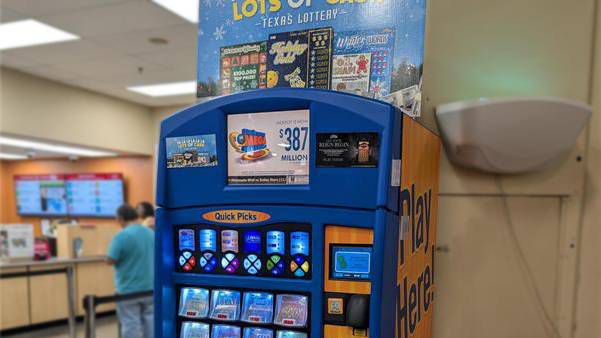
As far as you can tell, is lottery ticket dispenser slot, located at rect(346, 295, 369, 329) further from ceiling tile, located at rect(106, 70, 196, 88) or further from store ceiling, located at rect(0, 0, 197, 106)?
ceiling tile, located at rect(106, 70, 196, 88)

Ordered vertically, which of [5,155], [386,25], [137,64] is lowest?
[5,155]

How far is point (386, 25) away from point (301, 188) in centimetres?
66

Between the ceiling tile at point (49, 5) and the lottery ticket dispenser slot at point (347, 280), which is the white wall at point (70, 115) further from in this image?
the lottery ticket dispenser slot at point (347, 280)

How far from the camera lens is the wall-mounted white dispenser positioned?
1280mm

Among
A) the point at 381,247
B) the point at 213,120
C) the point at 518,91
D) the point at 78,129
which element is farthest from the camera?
the point at 78,129

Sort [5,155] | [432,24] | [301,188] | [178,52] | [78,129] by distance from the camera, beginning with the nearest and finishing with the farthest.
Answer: [301,188] < [432,24] < [178,52] < [78,129] < [5,155]

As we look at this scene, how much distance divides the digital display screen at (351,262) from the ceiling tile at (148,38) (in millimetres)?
3829

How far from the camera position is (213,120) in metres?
1.33

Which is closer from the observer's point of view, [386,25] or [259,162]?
[259,162]

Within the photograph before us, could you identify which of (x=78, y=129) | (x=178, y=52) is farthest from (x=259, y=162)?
(x=78, y=129)

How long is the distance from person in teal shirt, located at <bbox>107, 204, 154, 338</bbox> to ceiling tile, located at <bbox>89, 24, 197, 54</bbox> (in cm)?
204

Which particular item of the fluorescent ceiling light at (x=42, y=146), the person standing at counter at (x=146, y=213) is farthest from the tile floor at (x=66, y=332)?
the fluorescent ceiling light at (x=42, y=146)

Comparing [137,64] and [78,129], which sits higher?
[137,64]

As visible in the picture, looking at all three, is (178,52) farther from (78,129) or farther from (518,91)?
(518,91)
